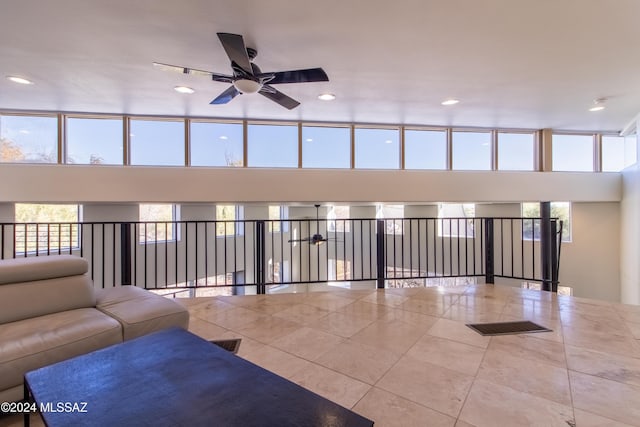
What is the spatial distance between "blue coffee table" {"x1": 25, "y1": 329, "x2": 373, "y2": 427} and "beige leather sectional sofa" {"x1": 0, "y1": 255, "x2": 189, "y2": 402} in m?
0.52

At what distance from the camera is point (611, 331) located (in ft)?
8.55

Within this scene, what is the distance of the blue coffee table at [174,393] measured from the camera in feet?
3.19

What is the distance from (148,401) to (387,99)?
4.35 metres

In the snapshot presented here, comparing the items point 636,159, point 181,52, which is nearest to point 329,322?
point 181,52

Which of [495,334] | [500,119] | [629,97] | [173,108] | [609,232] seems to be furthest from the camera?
[609,232]

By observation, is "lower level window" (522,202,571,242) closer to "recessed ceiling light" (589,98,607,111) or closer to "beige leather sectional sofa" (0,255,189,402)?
"recessed ceiling light" (589,98,607,111)

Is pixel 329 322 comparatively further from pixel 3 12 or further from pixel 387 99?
pixel 3 12

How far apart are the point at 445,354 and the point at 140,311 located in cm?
230

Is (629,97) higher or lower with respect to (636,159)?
higher

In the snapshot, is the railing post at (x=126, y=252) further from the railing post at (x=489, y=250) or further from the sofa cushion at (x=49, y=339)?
the railing post at (x=489, y=250)

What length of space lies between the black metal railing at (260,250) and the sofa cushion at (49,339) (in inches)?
69.6

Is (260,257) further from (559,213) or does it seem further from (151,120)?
(559,213)

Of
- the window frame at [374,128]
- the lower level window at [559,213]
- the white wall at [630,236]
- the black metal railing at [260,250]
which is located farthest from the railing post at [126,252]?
the white wall at [630,236]

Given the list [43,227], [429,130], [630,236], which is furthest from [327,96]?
[630,236]
